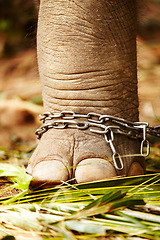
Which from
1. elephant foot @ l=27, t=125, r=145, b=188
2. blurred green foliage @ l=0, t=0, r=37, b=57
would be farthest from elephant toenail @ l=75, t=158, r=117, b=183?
blurred green foliage @ l=0, t=0, r=37, b=57

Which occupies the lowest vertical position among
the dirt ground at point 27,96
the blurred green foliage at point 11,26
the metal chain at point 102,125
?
the metal chain at point 102,125

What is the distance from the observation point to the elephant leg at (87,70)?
1055 millimetres

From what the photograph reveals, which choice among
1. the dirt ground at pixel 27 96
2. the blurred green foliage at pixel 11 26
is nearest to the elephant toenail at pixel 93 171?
the dirt ground at pixel 27 96

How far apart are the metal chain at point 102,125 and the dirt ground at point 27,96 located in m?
0.18

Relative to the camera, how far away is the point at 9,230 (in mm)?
816

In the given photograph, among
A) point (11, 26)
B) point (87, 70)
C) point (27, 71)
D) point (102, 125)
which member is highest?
point (11, 26)

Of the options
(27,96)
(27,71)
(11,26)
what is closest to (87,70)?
(27,96)

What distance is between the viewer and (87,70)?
1100mm

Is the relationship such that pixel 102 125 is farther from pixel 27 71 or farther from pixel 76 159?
pixel 27 71

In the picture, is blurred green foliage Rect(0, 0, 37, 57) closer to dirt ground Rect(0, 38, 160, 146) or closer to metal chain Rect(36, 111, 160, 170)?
dirt ground Rect(0, 38, 160, 146)

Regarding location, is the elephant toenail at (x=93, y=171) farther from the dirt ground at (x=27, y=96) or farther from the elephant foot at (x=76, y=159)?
the dirt ground at (x=27, y=96)

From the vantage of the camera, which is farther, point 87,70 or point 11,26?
point 11,26

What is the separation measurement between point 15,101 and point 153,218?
2.29 meters

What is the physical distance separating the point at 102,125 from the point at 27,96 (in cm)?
236
